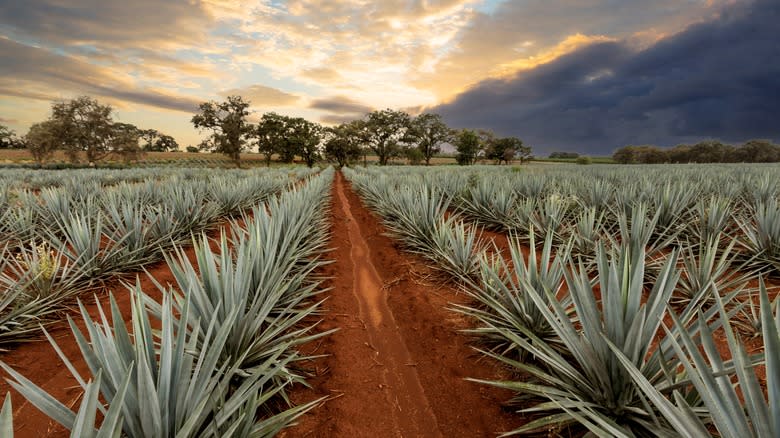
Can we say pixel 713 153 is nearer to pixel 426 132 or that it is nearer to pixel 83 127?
pixel 426 132

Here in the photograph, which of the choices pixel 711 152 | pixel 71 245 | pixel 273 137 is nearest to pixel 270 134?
pixel 273 137

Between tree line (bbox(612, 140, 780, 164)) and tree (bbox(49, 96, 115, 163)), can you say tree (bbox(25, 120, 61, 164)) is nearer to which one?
tree (bbox(49, 96, 115, 163))

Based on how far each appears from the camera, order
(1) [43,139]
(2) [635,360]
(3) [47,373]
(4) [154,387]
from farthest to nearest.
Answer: (1) [43,139], (3) [47,373], (2) [635,360], (4) [154,387]

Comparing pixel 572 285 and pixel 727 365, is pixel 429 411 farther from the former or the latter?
pixel 727 365

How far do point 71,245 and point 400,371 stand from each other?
451 centimetres

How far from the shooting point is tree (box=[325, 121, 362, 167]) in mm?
52156

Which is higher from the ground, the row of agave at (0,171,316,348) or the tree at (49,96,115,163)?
the tree at (49,96,115,163)

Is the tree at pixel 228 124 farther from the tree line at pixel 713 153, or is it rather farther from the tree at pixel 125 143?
the tree line at pixel 713 153

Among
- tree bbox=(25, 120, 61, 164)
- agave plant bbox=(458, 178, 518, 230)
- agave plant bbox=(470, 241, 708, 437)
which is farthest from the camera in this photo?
tree bbox=(25, 120, 61, 164)

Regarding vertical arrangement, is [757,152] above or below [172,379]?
above

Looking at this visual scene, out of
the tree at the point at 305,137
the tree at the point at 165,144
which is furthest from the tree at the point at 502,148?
the tree at the point at 165,144

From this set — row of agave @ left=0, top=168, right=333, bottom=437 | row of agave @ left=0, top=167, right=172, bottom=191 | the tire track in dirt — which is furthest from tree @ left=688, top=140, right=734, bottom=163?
row of agave @ left=0, top=167, right=172, bottom=191

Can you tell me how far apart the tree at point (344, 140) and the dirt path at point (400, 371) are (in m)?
51.4

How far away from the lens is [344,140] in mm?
52469
